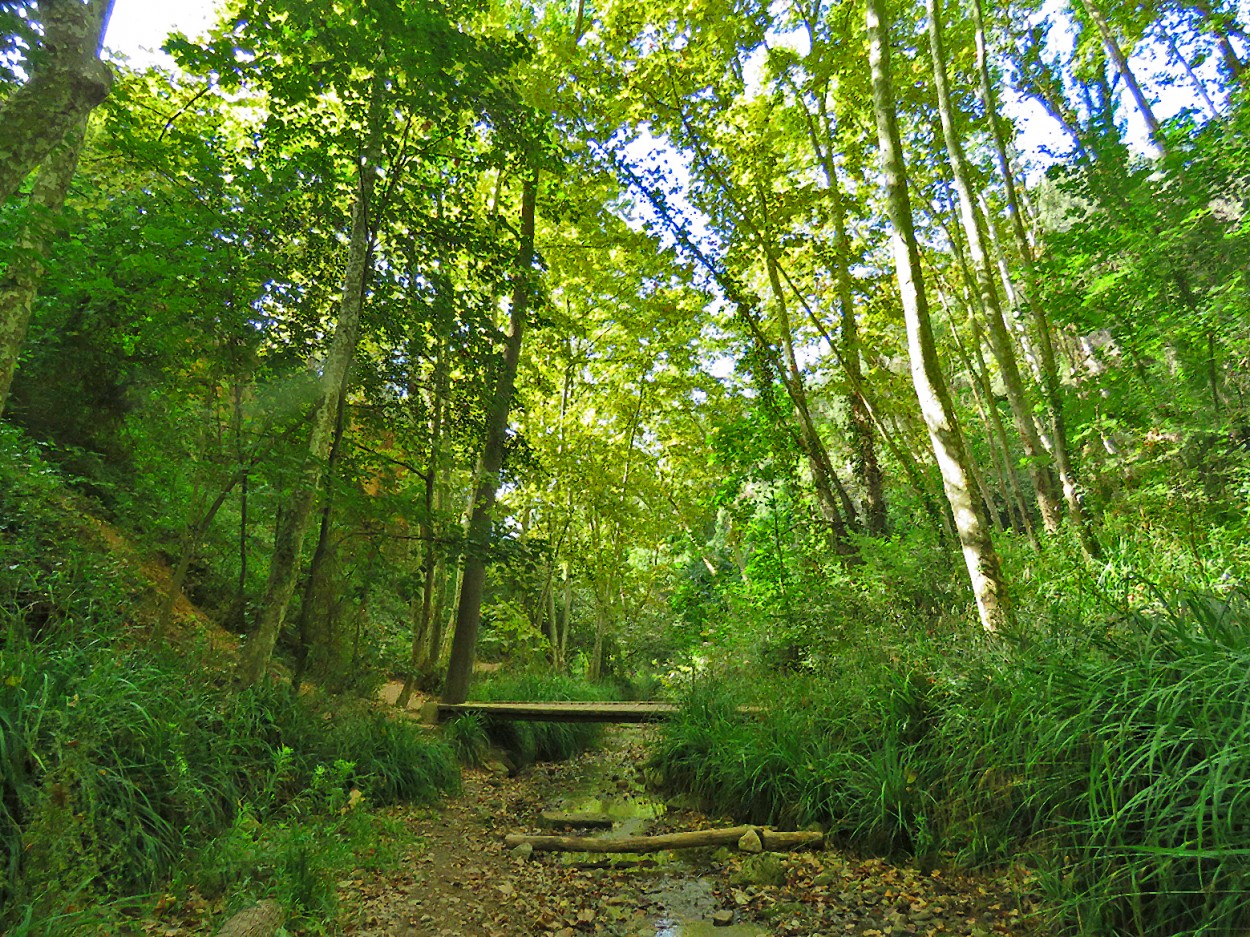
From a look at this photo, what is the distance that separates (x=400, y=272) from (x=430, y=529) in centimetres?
298

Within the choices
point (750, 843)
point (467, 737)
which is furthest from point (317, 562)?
point (750, 843)

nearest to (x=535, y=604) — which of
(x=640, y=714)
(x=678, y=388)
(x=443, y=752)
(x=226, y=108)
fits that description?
(x=678, y=388)

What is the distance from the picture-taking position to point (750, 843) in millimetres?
5008

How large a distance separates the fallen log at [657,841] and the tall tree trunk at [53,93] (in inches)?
211

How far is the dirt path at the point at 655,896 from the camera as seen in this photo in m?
3.68

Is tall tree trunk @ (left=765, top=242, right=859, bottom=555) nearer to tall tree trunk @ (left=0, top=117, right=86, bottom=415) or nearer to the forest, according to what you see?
the forest

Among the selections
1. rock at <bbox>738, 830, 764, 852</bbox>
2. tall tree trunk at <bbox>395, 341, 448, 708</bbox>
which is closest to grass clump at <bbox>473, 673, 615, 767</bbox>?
tall tree trunk at <bbox>395, 341, 448, 708</bbox>

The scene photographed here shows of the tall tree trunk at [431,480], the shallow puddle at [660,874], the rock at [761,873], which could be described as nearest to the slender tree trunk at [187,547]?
the tall tree trunk at [431,480]

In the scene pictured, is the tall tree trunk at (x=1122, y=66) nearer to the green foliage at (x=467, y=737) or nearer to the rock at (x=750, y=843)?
the rock at (x=750, y=843)

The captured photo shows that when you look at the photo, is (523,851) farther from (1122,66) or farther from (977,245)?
(1122,66)

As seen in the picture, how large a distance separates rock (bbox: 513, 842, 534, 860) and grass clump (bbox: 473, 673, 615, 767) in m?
3.94

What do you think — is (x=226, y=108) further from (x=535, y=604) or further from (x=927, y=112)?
(x=535, y=604)

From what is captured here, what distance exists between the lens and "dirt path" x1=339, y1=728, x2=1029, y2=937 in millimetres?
3678

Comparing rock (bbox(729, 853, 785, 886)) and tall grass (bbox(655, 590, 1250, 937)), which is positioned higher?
tall grass (bbox(655, 590, 1250, 937))
